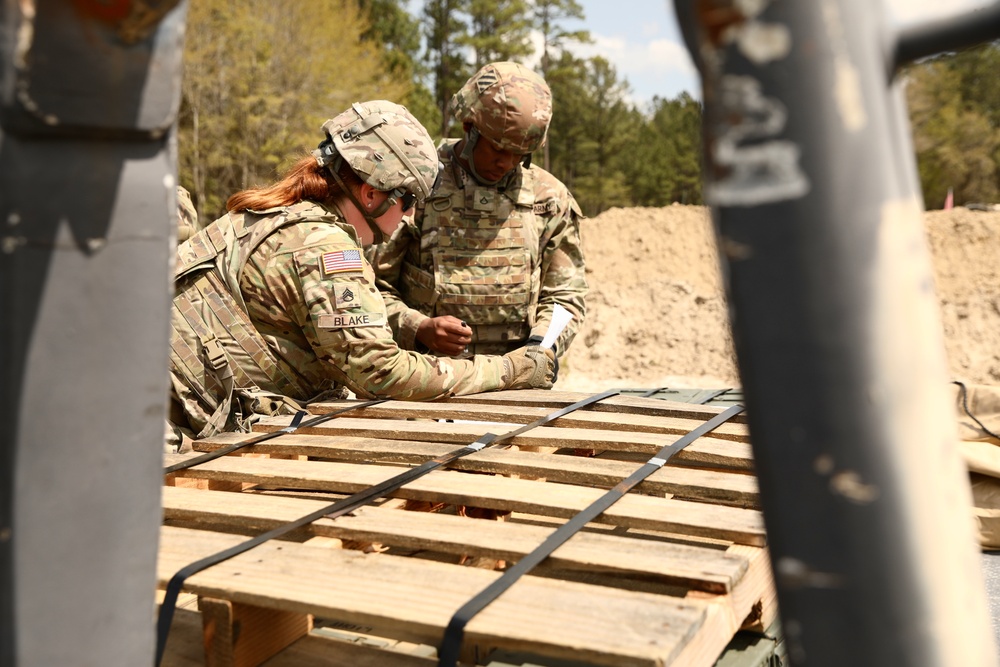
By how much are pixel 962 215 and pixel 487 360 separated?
16.9m

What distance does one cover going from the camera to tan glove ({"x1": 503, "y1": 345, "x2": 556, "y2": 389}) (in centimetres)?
424

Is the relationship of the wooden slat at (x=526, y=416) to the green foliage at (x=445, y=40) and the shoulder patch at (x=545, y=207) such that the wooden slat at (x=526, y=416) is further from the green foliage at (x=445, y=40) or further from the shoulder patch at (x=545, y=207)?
the green foliage at (x=445, y=40)

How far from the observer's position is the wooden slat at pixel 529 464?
7.71ft

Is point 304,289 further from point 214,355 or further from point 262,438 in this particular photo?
point 262,438

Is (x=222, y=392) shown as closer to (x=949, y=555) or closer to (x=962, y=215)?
(x=949, y=555)

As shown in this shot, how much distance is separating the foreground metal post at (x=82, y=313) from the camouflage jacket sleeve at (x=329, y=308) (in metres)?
Result: 2.46

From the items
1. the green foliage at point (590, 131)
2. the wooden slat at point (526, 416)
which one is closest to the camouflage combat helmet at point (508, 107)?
the wooden slat at point (526, 416)

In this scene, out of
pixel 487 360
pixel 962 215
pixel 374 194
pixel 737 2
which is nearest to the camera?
pixel 737 2

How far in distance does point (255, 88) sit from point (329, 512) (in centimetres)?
3043

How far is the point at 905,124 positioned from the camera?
25.9 inches

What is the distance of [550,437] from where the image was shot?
2.93 metres

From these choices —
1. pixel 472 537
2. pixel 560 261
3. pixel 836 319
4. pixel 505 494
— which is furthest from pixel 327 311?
pixel 836 319

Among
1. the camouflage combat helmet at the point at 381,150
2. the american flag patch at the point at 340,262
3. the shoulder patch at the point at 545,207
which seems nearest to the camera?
the american flag patch at the point at 340,262

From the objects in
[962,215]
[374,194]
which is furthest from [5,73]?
[962,215]
